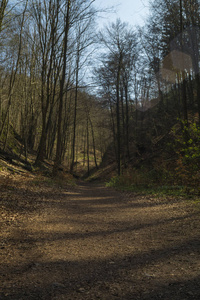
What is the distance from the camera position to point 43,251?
3.62 metres

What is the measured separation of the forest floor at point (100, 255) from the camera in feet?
7.69

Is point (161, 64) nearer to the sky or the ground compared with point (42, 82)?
nearer to the sky

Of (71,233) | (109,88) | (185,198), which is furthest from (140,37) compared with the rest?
(71,233)

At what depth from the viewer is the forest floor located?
2344 mm

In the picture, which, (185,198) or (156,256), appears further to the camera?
(185,198)

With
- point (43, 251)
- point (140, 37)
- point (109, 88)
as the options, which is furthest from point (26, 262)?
point (140, 37)

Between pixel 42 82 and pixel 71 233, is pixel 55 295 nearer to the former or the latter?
pixel 71 233

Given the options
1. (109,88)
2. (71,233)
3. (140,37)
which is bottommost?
(71,233)

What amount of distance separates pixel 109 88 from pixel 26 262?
21.1 m

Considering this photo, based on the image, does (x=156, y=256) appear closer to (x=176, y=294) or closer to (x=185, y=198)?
(x=176, y=294)

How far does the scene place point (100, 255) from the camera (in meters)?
3.46

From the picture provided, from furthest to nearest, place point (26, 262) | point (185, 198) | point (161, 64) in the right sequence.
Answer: point (161, 64)
point (185, 198)
point (26, 262)

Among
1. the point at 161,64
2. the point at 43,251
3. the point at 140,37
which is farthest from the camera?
the point at 161,64

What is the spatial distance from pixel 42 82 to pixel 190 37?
1059 centimetres
